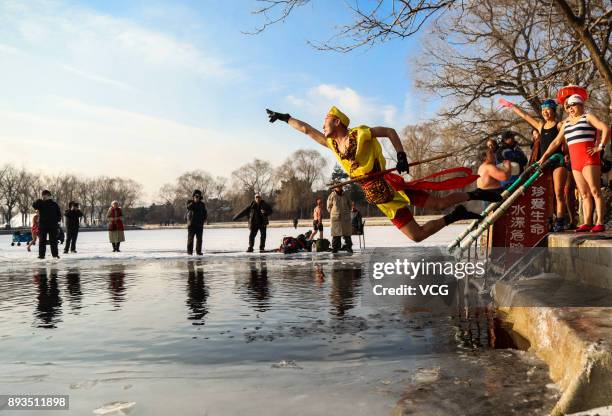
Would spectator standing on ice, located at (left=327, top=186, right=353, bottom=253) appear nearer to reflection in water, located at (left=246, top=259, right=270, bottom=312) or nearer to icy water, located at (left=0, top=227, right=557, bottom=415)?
reflection in water, located at (left=246, top=259, right=270, bottom=312)

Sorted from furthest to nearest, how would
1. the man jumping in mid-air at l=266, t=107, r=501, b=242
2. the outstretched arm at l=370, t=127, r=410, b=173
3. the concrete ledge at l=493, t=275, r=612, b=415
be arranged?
the man jumping in mid-air at l=266, t=107, r=501, b=242, the outstretched arm at l=370, t=127, r=410, b=173, the concrete ledge at l=493, t=275, r=612, b=415

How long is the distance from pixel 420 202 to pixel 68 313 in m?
4.20

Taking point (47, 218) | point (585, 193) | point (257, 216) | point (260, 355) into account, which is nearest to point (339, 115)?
point (260, 355)

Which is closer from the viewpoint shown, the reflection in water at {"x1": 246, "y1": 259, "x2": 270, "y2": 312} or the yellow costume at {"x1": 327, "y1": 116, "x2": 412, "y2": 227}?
the yellow costume at {"x1": 327, "y1": 116, "x2": 412, "y2": 227}

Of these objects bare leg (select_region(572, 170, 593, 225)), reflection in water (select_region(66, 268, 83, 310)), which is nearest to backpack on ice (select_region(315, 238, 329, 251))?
reflection in water (select_region(66, 268, 83, 310))

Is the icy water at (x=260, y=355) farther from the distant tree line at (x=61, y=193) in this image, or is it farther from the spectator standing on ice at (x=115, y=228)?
the distant tree line at (x=61, y=193)

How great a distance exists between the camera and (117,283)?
29.7 ft

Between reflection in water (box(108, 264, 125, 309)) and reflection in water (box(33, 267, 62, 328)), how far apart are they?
69cm

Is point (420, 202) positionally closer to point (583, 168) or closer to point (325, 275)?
point (583, 168)

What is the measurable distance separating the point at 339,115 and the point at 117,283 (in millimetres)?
5524

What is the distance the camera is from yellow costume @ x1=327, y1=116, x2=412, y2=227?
5324 mm

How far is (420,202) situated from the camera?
5.81m

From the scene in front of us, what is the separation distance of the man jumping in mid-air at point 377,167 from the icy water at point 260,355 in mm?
1063

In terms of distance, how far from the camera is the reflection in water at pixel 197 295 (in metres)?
5.81
